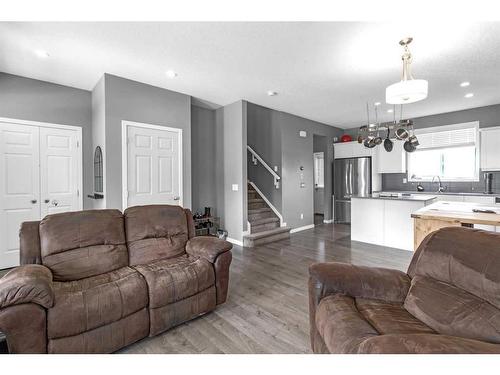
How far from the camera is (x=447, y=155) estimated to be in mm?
5500

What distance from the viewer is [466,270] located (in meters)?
1.29

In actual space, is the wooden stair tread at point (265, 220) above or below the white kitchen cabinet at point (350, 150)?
below

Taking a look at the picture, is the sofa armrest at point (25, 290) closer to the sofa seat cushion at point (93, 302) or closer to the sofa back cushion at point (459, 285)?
the sofa seat cushion at point (93, 302)

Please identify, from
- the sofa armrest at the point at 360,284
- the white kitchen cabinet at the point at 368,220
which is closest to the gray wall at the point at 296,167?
the white kitchen cabinet at the point at 368,220

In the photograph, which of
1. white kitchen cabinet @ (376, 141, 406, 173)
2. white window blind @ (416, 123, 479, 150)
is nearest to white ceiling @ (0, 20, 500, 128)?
white window blind @ (416, 123, 479, 150)

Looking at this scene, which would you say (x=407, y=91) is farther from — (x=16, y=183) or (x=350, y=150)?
(x=16, y=183)

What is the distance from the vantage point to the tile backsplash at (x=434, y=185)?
501cm

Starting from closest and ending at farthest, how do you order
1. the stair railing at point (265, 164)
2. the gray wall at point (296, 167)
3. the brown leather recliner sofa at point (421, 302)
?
the brown leather recliner sofa at point (421, 302) < the stair railing at point (265, 164) < the gray wall at point (296, 167)

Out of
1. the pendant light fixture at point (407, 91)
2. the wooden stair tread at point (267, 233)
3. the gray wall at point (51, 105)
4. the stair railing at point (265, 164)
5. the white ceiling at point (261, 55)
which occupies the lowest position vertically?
the wooden stair tread at point (267, 233)

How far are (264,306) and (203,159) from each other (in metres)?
3.41

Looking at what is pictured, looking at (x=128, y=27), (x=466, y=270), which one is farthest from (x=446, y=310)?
(x=128, y=27)

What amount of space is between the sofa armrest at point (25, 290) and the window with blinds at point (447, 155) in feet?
22.9

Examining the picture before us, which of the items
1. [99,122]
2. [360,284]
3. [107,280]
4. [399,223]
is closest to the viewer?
[360,284]

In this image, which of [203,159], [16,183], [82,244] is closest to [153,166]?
[203,159]
